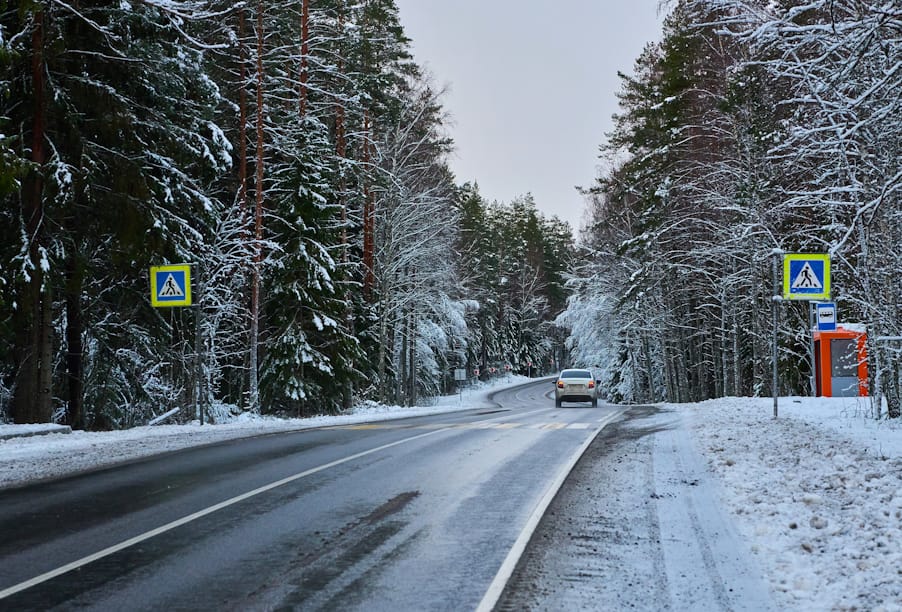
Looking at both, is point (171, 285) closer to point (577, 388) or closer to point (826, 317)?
point (826, 317)

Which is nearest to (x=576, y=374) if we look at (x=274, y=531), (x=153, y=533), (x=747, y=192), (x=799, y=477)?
(x=747, y=192)

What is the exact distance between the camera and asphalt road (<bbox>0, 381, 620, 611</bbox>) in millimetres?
5598

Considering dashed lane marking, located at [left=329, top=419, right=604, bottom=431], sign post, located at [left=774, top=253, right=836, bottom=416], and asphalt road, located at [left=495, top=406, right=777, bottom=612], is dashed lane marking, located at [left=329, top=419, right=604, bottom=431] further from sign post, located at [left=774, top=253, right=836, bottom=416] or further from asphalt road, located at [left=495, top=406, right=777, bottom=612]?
asphalt road, located at [left=495, top=406, right=777, bottom=612]

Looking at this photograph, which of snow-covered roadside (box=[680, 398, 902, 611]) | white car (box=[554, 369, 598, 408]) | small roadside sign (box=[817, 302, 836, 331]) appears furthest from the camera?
white car (box=[554, 369, 598, 408])

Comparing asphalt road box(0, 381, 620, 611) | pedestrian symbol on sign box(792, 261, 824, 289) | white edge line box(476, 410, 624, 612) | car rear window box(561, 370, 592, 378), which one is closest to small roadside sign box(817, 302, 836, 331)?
pedestrian symbol on sign box(792, 261, 824, 289)

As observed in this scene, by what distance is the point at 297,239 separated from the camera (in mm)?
27359

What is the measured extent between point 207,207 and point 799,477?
615 inches

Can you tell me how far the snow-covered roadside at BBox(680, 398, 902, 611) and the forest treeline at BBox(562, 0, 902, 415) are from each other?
2067mm

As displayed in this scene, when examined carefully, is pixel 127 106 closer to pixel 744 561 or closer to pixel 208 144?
pixel 208 144

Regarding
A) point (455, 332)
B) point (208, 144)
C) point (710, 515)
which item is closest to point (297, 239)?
point (208, 144)

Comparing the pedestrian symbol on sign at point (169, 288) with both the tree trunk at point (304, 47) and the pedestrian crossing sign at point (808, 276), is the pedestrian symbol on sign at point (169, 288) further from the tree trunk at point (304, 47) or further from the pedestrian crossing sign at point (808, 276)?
the pedestrian crossing sign at point (808, 276)

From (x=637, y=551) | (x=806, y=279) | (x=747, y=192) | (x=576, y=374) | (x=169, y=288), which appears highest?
(x=747, y=192)

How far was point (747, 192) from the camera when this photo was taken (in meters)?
27.4

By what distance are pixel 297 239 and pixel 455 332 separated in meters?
26.8
